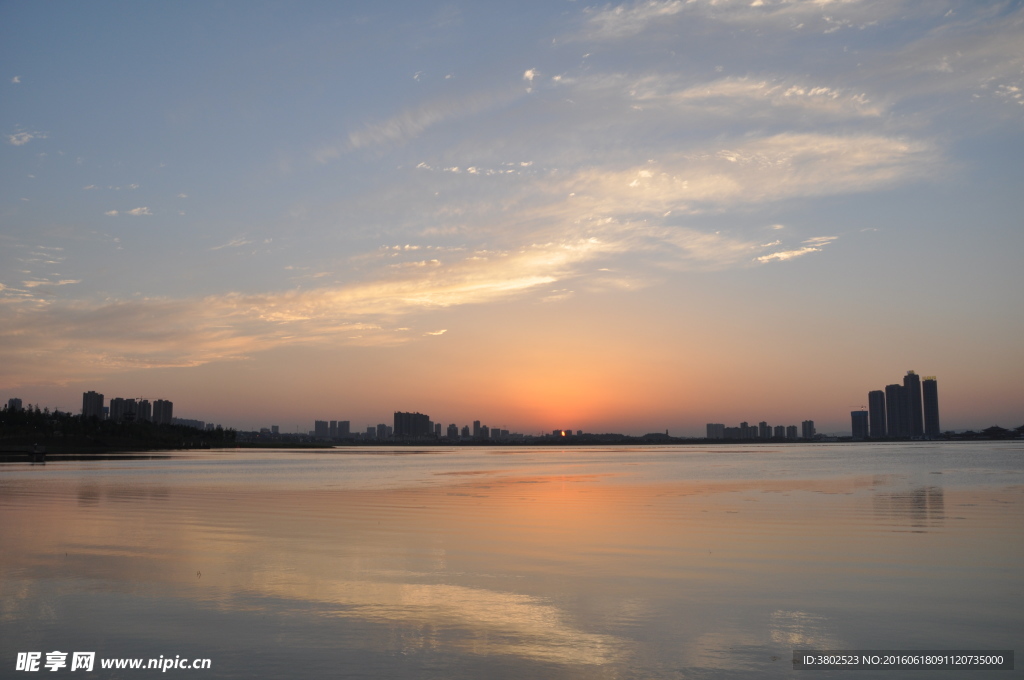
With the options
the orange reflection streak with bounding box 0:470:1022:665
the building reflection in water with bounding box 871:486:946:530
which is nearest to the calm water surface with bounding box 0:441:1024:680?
the orange reflection streak with bounding box 0:470:1022:665

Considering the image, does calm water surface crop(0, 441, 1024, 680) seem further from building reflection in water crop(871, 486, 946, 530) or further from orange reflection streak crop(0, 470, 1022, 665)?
building reflection in water crop(871, 486, 946, 530)

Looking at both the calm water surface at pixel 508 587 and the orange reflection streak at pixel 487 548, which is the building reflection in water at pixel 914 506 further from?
the calm water surface at pixel 508 587

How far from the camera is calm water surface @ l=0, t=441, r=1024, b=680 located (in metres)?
10.0

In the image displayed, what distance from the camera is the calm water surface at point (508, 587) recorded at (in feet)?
32.9

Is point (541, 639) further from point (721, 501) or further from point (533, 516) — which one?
point (721, 501)

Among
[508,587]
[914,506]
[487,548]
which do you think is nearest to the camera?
[508,587]

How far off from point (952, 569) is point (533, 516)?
1444cm

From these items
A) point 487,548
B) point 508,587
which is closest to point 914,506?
point 487,548

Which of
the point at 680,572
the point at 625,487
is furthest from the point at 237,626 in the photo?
the point at 625,487

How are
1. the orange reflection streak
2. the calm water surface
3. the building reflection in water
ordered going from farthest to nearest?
the building reflection in water
the orange reflection streak
the calm water surface

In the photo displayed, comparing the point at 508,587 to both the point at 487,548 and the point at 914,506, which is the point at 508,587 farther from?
the point at 914,506

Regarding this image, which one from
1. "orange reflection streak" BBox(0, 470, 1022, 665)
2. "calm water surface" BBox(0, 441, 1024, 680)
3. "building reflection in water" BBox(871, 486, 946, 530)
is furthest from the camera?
"building reflection in water" BBox(871, 486, 946, 530)

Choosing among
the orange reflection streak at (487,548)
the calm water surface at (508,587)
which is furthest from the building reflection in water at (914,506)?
the calm water surface at (508,587)

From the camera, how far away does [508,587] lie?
1431 centimetres
